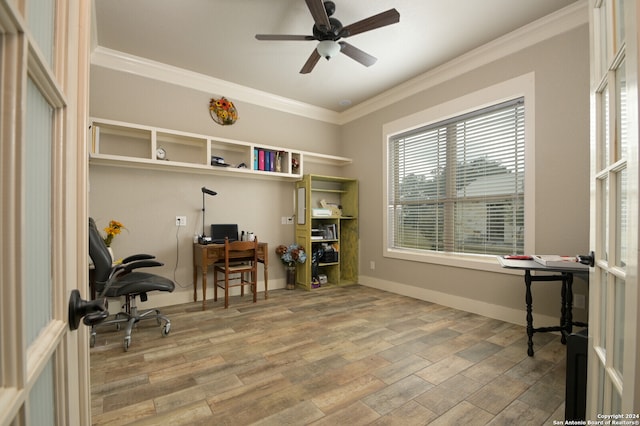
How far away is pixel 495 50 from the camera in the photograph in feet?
9.87

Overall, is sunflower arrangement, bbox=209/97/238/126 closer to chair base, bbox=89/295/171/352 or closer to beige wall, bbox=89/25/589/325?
Result: beige wall, bbox=89/25/589/325

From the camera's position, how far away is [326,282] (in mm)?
4578

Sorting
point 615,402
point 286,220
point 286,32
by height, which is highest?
point 286,32

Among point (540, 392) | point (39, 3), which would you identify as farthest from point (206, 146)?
point (540, 392)

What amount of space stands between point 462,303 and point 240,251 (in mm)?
2624

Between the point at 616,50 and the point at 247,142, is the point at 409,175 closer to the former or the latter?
the point at 247,142

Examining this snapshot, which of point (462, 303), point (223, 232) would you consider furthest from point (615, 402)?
point (223, 232)

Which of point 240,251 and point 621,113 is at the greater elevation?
point 621,113

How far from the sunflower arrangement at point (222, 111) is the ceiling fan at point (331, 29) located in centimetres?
146

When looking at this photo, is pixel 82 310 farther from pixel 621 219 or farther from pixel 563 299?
pixel 563 299

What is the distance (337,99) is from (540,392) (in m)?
3.97

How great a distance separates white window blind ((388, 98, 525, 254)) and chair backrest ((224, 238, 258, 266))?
193cm

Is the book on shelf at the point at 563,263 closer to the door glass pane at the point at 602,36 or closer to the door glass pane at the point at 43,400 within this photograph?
the door glass pane at the point at 602,36

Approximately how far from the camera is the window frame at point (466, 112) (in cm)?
277
